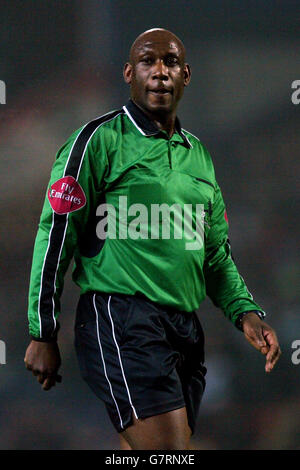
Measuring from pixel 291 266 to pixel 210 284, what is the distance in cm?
72

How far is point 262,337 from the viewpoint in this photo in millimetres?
1708

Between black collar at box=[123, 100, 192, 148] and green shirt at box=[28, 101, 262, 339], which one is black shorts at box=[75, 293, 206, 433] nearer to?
green shirt at box=[28, 101, 262, 339]

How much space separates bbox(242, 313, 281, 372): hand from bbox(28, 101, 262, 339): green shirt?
16cm

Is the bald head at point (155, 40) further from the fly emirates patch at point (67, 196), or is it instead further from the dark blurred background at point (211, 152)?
the dark blurred background at point (211, 152)

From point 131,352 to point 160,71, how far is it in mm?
669

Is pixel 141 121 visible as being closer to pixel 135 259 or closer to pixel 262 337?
pixel 135 259

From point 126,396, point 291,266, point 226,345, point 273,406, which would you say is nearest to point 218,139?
point 291,266

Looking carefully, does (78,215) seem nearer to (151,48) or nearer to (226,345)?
(151,48)

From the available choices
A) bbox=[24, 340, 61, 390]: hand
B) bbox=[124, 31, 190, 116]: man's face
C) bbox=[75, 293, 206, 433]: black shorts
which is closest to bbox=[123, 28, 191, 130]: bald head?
bbox=[124, 31, 190, 116]: man's face

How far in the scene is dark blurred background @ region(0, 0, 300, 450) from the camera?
2344 millimetres

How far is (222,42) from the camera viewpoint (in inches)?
95.3


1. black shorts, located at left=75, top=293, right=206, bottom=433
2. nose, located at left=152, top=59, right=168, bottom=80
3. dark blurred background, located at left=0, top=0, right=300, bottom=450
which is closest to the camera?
black shorts, located at left=75, top=293, right=206, bottom=433

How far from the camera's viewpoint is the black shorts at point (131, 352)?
1518 mm

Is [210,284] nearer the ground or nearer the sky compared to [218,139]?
nearer the ground
